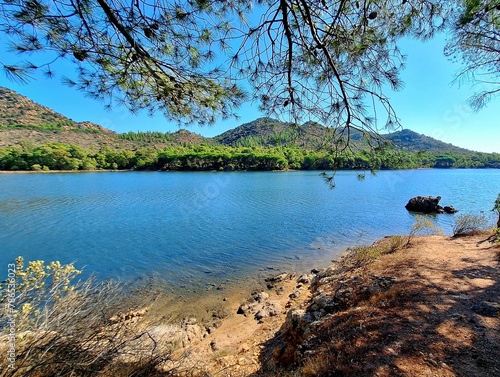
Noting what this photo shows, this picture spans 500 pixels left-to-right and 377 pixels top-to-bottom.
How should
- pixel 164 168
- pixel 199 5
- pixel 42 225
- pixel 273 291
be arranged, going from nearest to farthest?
pixel 199 5 < pixel 273 291 < pixel 42 225 < pixel 164 168

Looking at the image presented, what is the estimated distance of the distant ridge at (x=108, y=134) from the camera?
3746mm

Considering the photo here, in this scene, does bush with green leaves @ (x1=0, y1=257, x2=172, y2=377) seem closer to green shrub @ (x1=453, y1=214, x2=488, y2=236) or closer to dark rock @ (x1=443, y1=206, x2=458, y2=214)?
green shrub @ (x1=453, y1=214, x2=488, y2=236)

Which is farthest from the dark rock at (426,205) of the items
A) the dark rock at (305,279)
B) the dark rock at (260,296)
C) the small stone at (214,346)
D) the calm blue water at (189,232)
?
the small stone at (214,346)

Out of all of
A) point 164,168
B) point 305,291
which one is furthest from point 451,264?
point 164,168

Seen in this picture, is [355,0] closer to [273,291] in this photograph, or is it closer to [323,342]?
[323,342]

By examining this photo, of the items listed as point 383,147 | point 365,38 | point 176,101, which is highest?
point 365,38

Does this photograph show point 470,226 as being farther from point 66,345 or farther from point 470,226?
point 66,345

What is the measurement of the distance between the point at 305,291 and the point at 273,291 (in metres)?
1.07

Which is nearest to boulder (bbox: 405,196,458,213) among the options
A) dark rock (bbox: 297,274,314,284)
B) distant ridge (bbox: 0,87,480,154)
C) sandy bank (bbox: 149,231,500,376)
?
distant ridge (bbox: 0,87,480,154)

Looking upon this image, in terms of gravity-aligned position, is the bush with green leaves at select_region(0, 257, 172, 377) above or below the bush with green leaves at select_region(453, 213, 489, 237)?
above

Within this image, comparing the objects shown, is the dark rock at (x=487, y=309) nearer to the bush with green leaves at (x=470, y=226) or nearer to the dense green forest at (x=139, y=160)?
the bush with green leaves at (x=470, y=226)

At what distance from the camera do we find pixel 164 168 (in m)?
78.0

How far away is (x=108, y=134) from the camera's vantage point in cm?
12469

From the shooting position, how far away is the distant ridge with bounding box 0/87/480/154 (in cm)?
375
